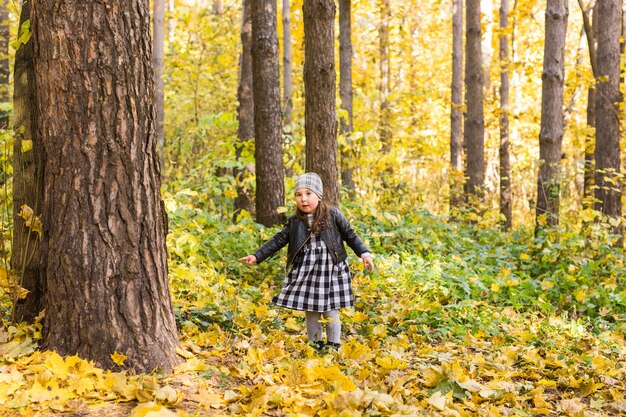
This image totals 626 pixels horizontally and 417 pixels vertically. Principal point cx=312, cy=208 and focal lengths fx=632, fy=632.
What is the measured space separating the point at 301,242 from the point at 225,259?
2251 mm

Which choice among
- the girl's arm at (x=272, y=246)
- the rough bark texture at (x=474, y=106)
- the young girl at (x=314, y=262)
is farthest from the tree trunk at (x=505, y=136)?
the girl's arm at (x=272, y=246)

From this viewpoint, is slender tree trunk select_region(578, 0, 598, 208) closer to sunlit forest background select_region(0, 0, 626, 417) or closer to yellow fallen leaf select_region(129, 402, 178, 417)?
sunlit forest background select_region(0, 0, 626, 417)

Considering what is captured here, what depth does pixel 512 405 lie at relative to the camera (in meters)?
4.03

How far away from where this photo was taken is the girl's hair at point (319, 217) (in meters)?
5.08

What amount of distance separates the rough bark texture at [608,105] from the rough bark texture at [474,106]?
9.67 ft

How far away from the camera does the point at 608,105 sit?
10570mm

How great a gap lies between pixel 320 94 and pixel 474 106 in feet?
24.3

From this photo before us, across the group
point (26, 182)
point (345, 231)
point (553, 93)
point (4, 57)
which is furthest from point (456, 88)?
point (26, 182)

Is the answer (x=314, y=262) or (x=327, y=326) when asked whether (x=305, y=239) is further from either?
(x=327, y=326)

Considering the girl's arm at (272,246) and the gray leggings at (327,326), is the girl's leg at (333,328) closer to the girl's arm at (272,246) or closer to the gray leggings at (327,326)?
the gray leggings at (327,326)

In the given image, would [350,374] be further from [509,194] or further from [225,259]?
[509,194]

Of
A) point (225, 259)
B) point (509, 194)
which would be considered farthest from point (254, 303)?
point (509, 194)

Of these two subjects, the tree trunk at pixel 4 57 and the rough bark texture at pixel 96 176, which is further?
the tree trunk at pixel 4 57

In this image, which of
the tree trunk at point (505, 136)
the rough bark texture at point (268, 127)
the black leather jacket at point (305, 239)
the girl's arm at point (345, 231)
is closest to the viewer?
the black leather jacket at point (305, 239)
